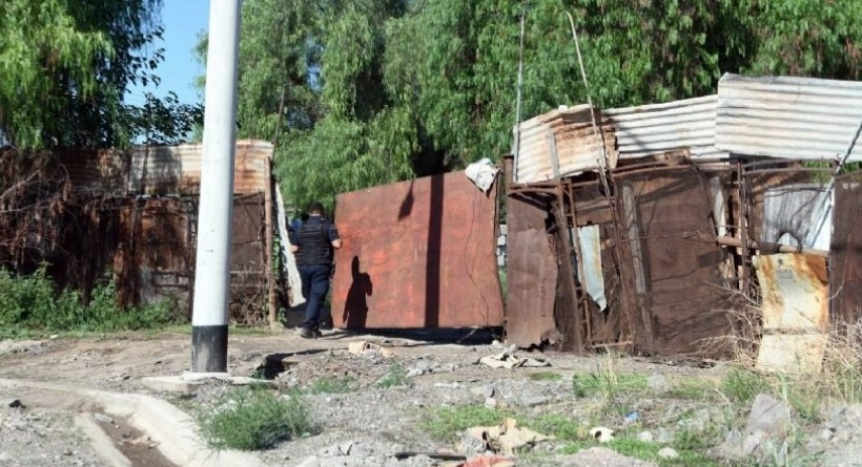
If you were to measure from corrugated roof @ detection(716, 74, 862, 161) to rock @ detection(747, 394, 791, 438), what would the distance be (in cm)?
412

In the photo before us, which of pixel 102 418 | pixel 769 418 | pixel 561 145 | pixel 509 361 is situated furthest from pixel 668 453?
pixel 561 145

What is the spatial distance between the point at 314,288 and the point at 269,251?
4.13 ft

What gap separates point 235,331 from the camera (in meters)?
14.8

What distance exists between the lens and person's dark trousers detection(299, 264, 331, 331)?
46.5 ft

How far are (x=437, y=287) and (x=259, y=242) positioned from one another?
3087 mm

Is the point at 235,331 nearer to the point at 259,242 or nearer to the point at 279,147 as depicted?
the point at 259,242

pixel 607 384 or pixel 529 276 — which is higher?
pixel 529 276

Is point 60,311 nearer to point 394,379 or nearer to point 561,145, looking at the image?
point 394,379

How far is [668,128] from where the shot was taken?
1117cm

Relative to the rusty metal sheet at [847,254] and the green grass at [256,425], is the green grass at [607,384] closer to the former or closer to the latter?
the rusty metal sheet at [847,254]

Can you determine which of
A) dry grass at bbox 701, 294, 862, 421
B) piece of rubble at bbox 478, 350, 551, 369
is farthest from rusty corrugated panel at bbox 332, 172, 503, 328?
dry grass at bbox 701, 294, 862, 421

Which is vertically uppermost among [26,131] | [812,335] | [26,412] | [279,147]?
[279,147]

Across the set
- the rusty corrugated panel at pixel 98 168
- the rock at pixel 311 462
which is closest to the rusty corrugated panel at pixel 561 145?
the rock at pixel 311 462

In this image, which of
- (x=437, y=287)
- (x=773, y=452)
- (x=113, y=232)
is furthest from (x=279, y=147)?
(x=773, y=452)
